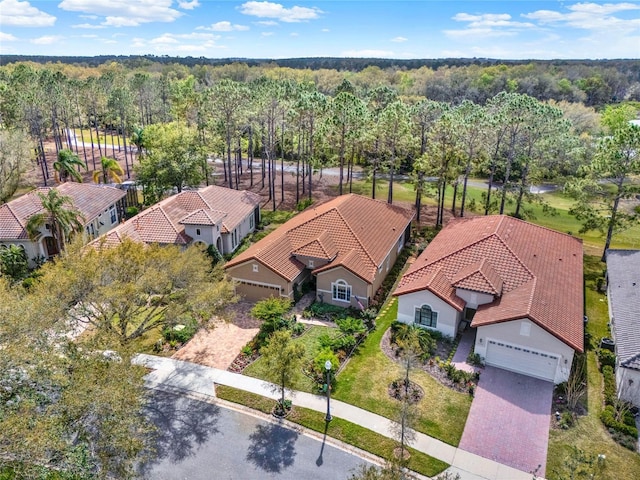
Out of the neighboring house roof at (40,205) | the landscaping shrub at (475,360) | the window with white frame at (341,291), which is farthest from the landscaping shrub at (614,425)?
the neighboring house roof at (40,205)

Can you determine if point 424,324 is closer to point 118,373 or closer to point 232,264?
point 232,264

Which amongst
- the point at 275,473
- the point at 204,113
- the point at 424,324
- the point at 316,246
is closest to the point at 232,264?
the point at 316,246

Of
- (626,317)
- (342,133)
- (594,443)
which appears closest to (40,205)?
(342,133)

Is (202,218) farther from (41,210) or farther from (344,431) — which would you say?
(344,431)

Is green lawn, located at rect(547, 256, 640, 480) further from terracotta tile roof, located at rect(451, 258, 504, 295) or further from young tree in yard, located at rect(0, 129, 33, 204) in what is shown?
young tree in yard, located at rect(0, 129, 33, 204)

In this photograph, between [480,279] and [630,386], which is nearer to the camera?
[630,386]

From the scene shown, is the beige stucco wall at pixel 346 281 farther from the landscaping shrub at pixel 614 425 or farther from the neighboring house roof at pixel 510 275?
the landscaping shrub at pixel 614 425

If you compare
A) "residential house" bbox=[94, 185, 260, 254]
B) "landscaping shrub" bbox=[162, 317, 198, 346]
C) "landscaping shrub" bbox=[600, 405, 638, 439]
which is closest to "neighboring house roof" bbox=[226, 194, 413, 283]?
"residential house" bbox=[94, 185, 260, 254]
